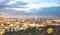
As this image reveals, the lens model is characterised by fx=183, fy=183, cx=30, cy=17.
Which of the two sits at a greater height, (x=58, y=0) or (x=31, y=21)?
(x=58, y=0)

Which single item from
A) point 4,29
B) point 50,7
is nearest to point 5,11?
point 4,29

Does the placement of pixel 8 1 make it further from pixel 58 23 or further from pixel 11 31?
pixel 58 23

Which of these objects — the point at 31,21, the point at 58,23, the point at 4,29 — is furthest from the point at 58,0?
the point at 4,29

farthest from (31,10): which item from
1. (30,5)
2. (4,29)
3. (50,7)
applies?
(4,29)

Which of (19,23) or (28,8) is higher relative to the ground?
(28,8)

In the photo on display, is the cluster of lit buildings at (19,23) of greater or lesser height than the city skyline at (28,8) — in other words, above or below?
below

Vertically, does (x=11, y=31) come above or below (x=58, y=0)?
below

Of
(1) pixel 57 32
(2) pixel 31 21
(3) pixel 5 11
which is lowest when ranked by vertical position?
(1) pixel 57 32

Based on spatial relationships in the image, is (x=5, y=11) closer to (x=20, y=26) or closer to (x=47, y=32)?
(x=20, y=26)

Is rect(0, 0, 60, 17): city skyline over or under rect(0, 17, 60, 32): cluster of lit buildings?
over
